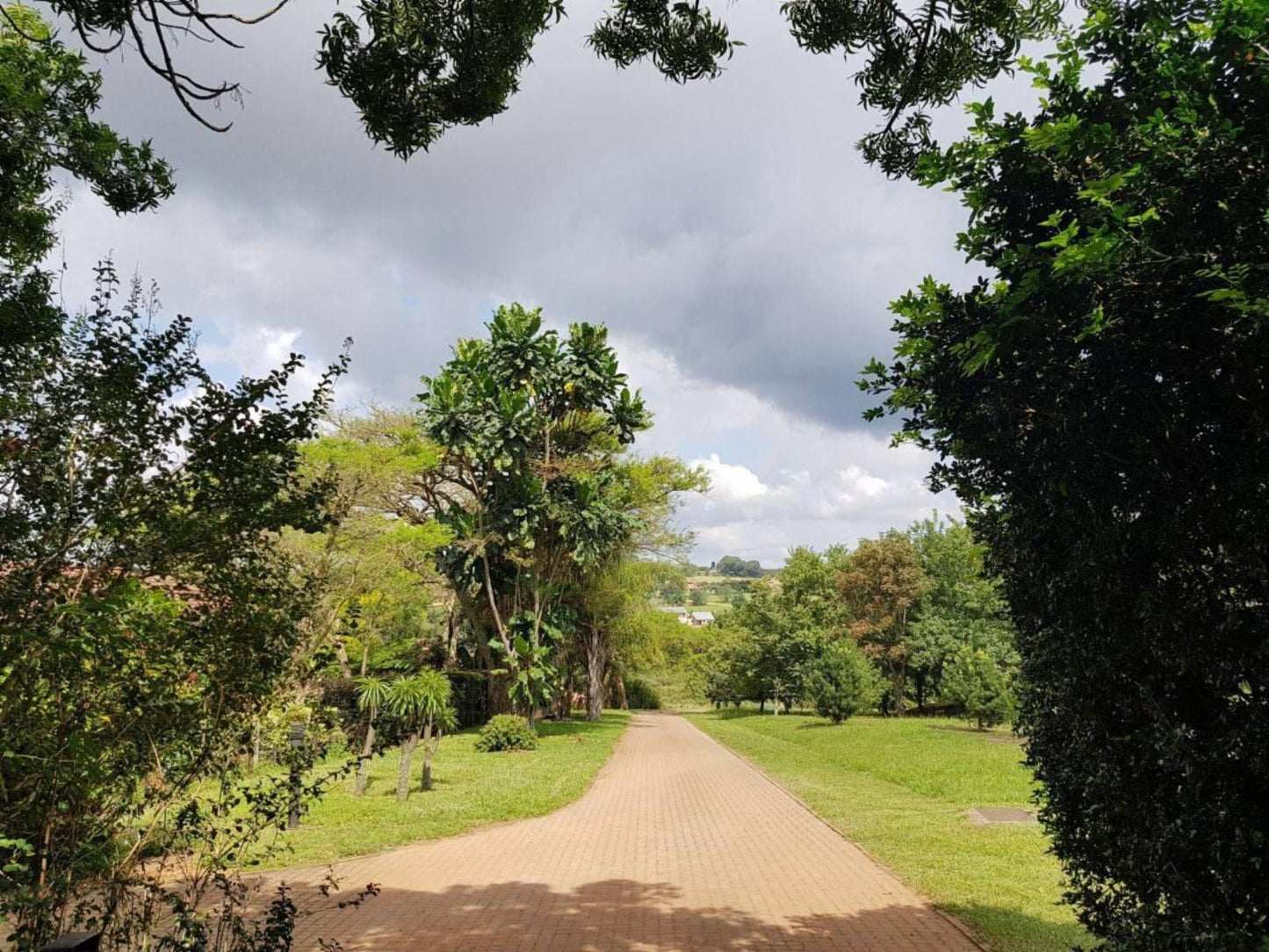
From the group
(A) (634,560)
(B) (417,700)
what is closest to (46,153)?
(B) (417,700)

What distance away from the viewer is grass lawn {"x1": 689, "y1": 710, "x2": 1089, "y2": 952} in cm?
623

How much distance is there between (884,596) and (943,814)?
27467 mm

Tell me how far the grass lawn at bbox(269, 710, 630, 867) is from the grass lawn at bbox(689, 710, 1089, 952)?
4.63m

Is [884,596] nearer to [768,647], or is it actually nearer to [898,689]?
[898,689]

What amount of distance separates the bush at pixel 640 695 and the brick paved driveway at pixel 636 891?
140ft

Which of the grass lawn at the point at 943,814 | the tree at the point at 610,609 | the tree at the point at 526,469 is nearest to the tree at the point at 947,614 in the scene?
the grass lawn at the point at 943,814

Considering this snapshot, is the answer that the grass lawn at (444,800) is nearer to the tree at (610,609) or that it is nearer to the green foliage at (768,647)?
the tree at (610,609)

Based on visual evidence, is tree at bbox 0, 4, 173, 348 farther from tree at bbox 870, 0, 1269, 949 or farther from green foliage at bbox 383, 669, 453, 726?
green foliage at bbox 383, 669, 453, 726

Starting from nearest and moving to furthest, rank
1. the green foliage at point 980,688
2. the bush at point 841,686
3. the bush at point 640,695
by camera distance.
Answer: the green foliage at point 980,688, the bush at point 841,686, the bush at point 640,695

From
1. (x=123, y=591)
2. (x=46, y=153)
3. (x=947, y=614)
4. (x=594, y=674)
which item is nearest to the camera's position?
(x=123, y=591)

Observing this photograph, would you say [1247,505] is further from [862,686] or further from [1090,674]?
[862,686]

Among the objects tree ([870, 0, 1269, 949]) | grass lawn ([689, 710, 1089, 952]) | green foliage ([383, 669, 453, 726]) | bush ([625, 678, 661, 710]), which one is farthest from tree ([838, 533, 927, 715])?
tree ([870, 0, 1269, 949])

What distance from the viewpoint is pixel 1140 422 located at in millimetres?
2928

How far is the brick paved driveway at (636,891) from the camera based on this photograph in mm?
5707
